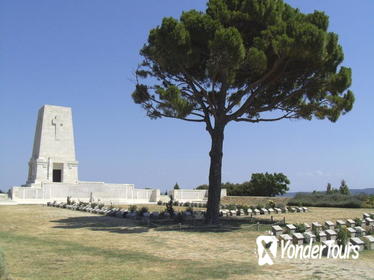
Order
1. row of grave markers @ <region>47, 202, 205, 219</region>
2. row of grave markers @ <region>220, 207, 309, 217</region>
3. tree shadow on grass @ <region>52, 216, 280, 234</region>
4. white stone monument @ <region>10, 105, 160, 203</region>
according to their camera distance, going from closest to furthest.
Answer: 1. tree shadow on grass @ <region>52, 216, 280, 234</region>
2. row of grave markers @ <region>47, 202, 205, 219</region>
3. row of grave markers @ <region>220, 207, 309, 217</region>
4. white stone monument @ <region>10, 105, 160, 203</region>

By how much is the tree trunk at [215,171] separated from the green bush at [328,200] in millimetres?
12054

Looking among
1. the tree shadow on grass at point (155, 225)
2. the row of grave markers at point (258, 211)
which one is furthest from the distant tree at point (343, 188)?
the tree shadow on grass at point (155, 225)

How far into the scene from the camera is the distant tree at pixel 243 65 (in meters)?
13.8

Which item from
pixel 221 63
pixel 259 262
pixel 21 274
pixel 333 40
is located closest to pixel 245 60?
pixel 221 63

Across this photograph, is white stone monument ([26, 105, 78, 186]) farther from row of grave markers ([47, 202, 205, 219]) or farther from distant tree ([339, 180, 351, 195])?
distant tree ([339, 180, 351, 195])

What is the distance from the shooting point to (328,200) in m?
26.8

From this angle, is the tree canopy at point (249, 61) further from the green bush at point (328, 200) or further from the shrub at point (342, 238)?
the green bush at point (328, 200)

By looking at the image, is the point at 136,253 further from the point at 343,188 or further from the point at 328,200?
the point at 343,188

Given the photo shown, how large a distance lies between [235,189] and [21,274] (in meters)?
29.7

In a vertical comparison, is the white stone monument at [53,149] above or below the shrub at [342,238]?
above

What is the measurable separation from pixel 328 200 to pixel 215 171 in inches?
561

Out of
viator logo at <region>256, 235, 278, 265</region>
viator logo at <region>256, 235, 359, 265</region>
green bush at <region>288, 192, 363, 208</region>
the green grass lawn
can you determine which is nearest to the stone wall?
green bush at <region>288, 192, 363, 208</region>

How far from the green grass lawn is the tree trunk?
1.40 meters

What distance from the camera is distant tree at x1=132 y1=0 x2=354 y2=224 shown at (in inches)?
544
